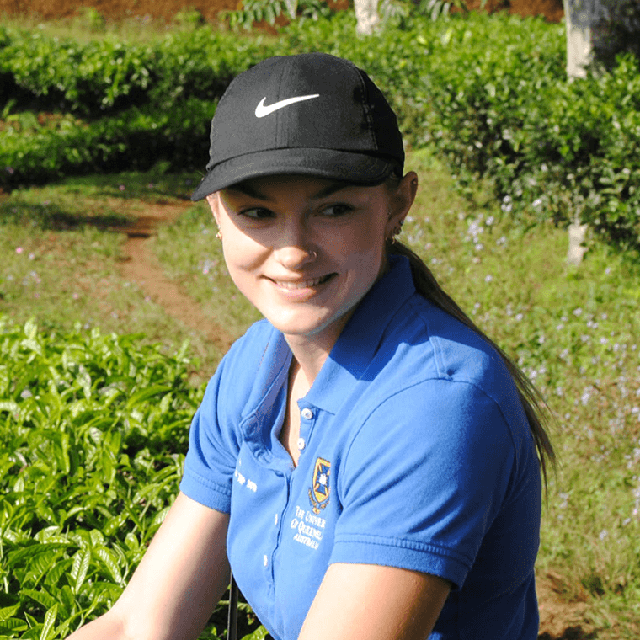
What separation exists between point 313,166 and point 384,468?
0.51m

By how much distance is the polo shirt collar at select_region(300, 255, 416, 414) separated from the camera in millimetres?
1532

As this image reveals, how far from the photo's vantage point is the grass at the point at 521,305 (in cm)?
349

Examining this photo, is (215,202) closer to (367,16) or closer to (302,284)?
(302,284)

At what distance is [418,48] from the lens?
933 centimetres

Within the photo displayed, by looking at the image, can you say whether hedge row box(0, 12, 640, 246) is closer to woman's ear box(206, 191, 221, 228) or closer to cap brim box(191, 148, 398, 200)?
woman's ear box(206, 191, 221, 228)

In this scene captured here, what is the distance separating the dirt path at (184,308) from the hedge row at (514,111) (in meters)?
2.54

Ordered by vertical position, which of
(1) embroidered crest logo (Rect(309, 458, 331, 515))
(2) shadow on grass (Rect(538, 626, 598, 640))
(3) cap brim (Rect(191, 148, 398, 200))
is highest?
(3) cap brim (Rect(191, 148, 398, 200))

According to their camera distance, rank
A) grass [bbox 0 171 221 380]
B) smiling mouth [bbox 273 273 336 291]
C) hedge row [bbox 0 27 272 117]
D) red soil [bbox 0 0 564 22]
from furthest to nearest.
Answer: red soil [bbox 0 0 564 22]
hedge row [bbox 0 27 272 117]
grass [bbox 0 171 221 380]
smiling mouth [bbox 273 273 336 291]

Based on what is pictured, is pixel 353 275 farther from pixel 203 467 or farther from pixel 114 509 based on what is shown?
pixel 114 509

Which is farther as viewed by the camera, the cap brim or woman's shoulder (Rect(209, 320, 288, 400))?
woman's shoulder (Rect(209, 320, 288, 400))

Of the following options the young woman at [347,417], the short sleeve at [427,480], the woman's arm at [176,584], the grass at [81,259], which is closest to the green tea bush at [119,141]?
the grass at [81,259]

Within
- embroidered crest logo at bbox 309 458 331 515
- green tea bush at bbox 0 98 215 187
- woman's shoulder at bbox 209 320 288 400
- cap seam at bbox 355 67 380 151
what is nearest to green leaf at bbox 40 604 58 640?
woman's shoulder at bbox 209 320 288 400

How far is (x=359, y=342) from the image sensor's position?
1.56 m

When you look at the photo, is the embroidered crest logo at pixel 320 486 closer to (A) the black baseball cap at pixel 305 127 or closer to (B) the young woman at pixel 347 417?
(B) the young woman at pixel 347 417
